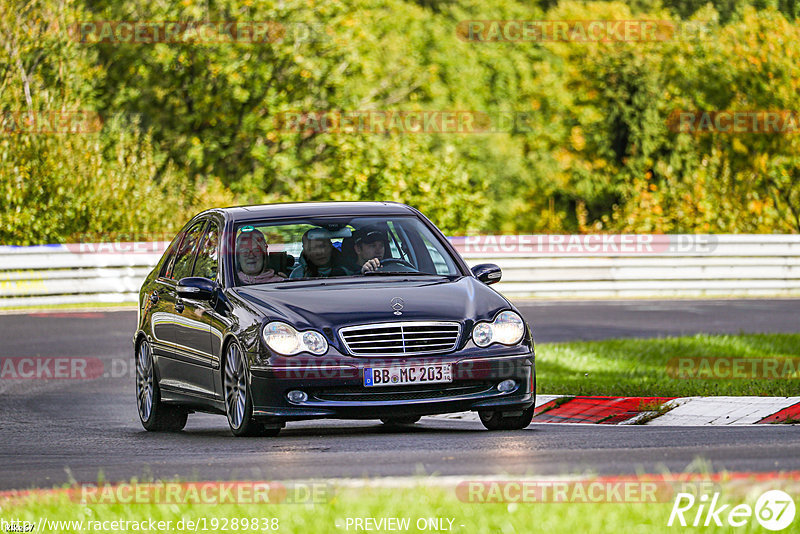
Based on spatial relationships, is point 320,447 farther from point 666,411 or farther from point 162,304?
point 666,411

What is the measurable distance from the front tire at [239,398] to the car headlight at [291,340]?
1.07ft

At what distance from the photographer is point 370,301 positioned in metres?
10.3

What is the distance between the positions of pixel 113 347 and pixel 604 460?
12.2 m

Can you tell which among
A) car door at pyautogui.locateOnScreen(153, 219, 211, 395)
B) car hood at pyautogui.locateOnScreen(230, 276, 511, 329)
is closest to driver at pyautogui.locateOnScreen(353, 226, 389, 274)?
car hood at pyautogui.locateOnScreen(230, 276, 511, 329)

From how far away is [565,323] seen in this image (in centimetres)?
2269

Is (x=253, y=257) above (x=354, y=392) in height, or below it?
above

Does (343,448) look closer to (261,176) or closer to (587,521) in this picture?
(587,521)

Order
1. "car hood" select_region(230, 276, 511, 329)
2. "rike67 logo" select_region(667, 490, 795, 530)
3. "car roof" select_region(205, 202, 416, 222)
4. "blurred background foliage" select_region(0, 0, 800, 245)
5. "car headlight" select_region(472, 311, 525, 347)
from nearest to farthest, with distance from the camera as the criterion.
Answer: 1. "rike67 logo" select_region(667, 490, 795, 530)
2. "car hood" select_region(230, 276, 511, 329)
3. "car headlight" select_region(472, 311, 525, 347)
4. "car roof" select_region(205, 202, 416, 222)
5. "blurred background foliage" select_region(0, 0, 800, 245)

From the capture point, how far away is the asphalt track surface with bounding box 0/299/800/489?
324 inches

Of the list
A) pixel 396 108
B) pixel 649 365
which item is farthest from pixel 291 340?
pixel 396 108

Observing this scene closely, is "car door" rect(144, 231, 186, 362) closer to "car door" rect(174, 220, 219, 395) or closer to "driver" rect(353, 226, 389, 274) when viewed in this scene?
"car door" rect(174, 220, 219, 395)

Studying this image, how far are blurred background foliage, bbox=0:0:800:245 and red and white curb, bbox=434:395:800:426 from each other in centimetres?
1908

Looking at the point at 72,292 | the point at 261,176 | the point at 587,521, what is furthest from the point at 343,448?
the point at 261,176

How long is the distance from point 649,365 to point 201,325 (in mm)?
6268
